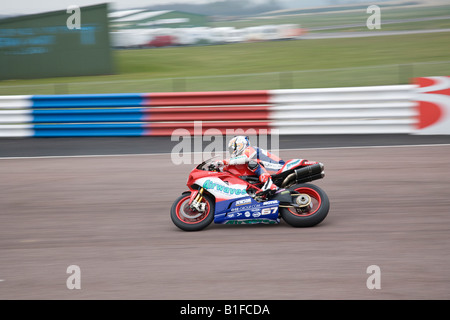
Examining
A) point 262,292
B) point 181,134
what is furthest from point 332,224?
point 181,134

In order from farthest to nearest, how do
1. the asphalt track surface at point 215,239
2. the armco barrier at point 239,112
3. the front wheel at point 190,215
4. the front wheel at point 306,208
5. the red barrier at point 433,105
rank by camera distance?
the armco barrier at point 239,112
the red barrier at point 433,105
the front wheel at point 190,215
the front wheel at point 306,208
the asphalt track surface at point 215,239

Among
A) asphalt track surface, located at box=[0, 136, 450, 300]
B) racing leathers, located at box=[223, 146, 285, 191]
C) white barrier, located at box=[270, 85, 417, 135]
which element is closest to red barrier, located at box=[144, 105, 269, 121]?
white barrier, located at box=[270, 85, 417, 135]

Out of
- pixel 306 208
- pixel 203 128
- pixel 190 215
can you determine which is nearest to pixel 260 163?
pixel 306 208

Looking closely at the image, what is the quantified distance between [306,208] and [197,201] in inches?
52.5

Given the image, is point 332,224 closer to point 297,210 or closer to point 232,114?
point 297,210

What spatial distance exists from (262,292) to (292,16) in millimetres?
24793

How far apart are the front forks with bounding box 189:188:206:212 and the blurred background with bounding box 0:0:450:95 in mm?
9088

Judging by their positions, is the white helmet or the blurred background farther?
the blurred background

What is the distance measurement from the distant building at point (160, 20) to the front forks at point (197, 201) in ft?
67.0

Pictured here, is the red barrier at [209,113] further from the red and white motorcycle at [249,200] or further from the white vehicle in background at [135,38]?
the white vehicle in background at [135,38]

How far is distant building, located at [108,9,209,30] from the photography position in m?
26.5

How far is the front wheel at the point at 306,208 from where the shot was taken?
273 inches

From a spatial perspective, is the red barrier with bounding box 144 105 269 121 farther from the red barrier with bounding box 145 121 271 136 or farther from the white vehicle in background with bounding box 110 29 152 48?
the white vehicle in background with bounding box 110 29 152 48

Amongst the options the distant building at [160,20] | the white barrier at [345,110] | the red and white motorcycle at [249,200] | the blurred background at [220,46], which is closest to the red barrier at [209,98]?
the white barrier at [345,110]
